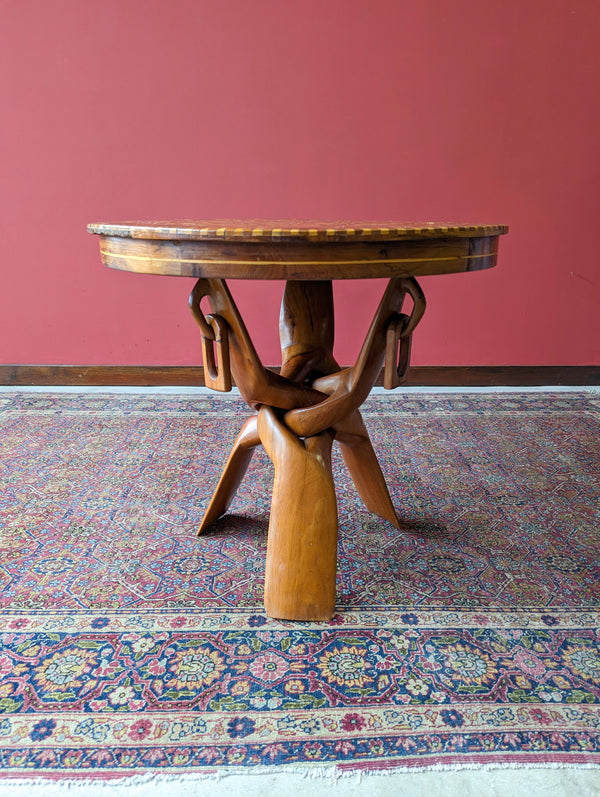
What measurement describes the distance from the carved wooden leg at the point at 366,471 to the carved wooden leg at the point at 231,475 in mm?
280

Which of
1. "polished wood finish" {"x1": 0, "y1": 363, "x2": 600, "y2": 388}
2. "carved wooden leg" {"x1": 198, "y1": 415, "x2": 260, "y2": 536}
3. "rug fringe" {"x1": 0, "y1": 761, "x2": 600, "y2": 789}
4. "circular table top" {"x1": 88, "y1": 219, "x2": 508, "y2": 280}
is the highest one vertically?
"circular table top" {"x1": 88, "y1": 219, "x2": 508, "y2": 280}

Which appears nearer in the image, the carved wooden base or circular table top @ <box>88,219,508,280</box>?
circular table top @ <box>88,219,508,280</box>

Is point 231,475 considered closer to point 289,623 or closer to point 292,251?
point 289,623

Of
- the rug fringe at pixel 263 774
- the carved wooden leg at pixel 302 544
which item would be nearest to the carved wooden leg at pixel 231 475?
the carved wooden leg at pixel 302 544

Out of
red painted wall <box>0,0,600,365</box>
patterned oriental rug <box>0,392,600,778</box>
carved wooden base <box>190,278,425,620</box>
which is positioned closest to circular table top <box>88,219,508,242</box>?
carved wooden base <box>190,278,425,620</box>

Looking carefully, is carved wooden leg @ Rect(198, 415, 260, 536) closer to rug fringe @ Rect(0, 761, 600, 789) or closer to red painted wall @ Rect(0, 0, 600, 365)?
rug fringe @ Rect(0, 761, 600, 789)

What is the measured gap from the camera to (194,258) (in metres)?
1.31

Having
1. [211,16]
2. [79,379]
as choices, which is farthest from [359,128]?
[79,379]

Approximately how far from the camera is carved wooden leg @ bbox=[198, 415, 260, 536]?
1.90 m

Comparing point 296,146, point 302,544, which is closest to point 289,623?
point 302,544

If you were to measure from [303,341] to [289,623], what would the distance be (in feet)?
2.59

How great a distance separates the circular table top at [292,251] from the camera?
125 cm

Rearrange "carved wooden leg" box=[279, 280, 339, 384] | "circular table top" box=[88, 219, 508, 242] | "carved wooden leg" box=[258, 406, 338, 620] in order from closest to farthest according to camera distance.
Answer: "circular table top" box=[88, 219, 508, 242], "carved wooden leg" box=[258, 406, 338, 620], "carved wooden leg" box=[279, 280, 339, 384]

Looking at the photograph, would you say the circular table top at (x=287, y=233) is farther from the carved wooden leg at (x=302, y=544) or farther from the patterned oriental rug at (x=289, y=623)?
the patterned oriental rug at (x=289, y=623)
